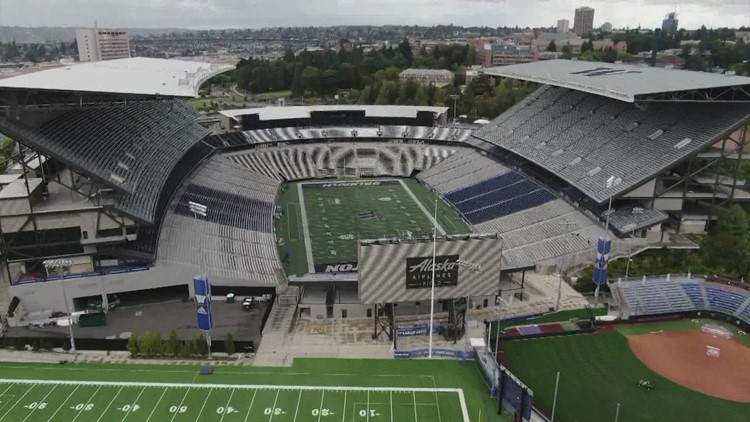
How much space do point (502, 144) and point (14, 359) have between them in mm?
60940

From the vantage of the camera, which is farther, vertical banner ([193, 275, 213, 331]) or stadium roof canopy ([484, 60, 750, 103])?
stadium roof canopy ([484, 60, 750, 103])

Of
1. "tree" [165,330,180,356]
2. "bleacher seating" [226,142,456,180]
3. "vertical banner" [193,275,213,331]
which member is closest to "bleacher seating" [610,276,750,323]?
"vertical banner" [193,275,213,331]

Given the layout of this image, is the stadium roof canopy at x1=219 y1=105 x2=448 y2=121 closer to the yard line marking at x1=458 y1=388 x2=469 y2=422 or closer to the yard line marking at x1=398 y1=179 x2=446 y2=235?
the yard line marking at x1=398 y1=179 x2=446 y2=235

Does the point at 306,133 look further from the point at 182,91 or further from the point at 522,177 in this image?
the point at 182,91

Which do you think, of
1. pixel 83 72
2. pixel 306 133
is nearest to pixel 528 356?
pixel 83 72

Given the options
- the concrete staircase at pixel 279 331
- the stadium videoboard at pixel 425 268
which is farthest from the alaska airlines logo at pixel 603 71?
the concrete staircase at pixel 279 331

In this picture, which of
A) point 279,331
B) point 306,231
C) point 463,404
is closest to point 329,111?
point 306,231

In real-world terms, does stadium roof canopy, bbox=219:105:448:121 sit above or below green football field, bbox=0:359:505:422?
above

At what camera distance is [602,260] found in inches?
1679

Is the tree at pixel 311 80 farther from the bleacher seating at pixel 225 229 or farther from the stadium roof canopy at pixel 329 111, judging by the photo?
the bleacher seating at pixel 225 229

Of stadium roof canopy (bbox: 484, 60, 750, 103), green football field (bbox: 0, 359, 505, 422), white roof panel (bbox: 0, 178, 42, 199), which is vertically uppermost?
stadium roof canopy (bbox: 484, 60, 750, 103)

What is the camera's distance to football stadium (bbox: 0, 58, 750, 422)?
108 feet

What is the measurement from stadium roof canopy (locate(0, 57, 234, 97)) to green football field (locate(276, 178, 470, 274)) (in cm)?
1868

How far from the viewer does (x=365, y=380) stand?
34.4 m
